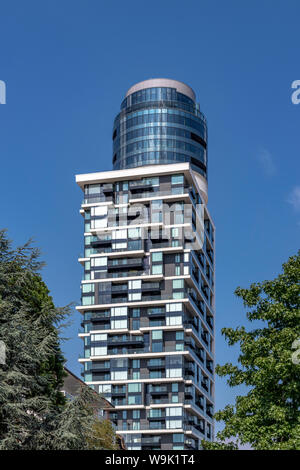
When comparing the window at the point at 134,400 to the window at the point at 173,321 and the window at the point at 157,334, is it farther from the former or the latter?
the window at the point at 173,321

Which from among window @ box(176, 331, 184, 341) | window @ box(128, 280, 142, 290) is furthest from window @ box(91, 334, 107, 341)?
window @ box(176, 331, 184, 341)

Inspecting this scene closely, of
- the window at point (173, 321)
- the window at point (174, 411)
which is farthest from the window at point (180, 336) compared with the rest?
the window at point (174, 411)

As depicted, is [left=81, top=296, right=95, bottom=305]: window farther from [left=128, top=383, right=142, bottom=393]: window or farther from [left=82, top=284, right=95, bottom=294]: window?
[left=128, top=383, right=142, bottom=393]: window

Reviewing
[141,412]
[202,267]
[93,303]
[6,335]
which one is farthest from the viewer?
[202,267]

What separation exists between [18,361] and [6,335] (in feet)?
4.43

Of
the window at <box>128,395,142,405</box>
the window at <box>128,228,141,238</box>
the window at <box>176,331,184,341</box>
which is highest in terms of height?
the window at <box>128,228,141,238</box>

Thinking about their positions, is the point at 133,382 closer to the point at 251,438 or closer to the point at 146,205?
the point at 146,205

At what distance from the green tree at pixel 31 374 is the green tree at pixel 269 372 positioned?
6.99m

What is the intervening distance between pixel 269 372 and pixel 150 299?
88.5 m

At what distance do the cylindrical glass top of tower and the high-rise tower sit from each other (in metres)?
0.46

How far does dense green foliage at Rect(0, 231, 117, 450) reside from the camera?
91.2 feet

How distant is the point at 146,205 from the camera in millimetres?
125625
